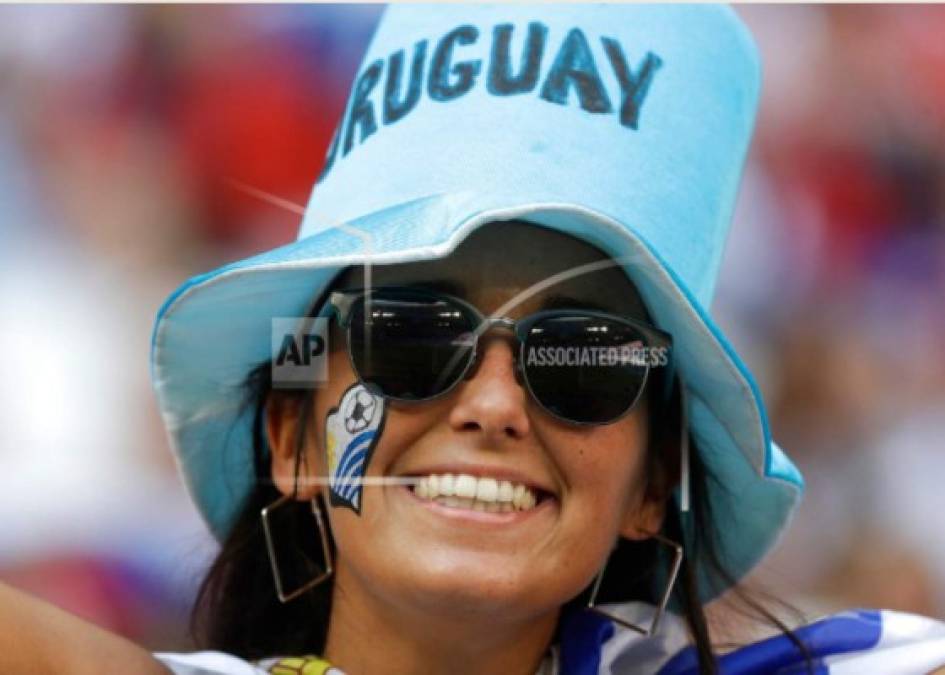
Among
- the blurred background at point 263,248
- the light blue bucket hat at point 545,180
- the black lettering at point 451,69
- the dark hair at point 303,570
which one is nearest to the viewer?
the light blue bucket hat at point 545,180

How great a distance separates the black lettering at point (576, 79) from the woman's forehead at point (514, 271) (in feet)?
0.54

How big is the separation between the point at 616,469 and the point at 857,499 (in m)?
1.71

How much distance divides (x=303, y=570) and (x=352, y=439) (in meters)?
0.37

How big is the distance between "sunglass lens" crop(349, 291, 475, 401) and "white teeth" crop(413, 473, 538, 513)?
0.09m

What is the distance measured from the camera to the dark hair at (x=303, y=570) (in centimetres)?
176

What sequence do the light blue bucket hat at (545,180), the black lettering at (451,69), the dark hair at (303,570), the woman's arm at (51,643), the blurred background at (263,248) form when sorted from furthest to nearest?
the blurred background at (263,248)
the dark hair at (303,570)
the black lettering at (451,69)
the light blue bucket hat at (545,180)
the woman's arm at (51,643)

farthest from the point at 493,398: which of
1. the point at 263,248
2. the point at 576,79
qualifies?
the point at 263,248

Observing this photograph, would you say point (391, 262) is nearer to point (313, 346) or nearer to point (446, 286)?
point (446, 286)

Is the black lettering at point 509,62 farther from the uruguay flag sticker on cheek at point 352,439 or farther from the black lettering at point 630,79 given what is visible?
the uruguay flag sticker on cheek at point 352,439

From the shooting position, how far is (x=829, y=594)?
3.01 m

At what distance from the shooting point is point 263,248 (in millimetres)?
3039

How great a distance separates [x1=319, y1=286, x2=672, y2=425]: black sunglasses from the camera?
4.91 feet

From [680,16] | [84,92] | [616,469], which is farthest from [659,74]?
[84,92]

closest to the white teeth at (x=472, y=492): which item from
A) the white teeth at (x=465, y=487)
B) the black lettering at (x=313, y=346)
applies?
the white teeth at (x=465, y=487)
